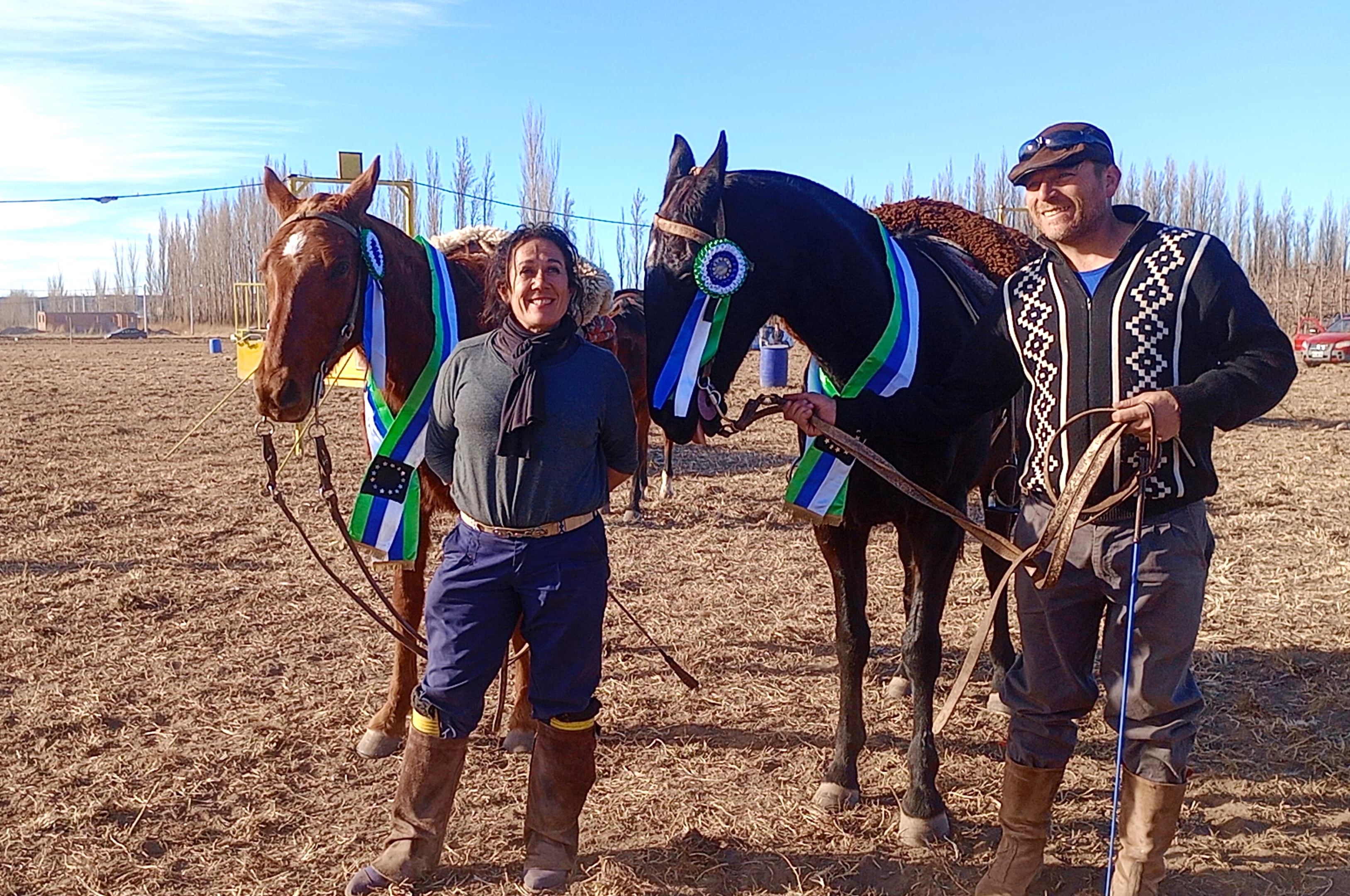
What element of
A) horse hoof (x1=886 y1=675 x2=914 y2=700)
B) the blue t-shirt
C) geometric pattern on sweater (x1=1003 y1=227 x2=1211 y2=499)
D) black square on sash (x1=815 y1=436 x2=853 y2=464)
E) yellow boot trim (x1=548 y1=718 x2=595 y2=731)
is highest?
the blue t-shirt

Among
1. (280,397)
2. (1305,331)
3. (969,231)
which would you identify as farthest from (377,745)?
(1305,331)

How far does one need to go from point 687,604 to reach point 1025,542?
3.16 meters

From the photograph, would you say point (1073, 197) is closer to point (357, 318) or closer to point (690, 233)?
point (690, 233)

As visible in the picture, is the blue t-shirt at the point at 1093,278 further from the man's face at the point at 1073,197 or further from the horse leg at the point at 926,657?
the horse leg at the point at 926,657

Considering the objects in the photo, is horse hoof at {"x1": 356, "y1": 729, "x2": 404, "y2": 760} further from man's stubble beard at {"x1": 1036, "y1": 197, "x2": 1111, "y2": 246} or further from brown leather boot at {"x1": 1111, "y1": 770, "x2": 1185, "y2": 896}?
man's stubble beard at {"x1": 1036, "y1": 197, "x2": 1111, "y2": 246}

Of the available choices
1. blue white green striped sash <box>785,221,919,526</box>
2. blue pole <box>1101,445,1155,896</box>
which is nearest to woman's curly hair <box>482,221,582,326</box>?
blue white green striped sash <box>785,221,919,526</box>

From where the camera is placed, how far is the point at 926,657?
3.13 m

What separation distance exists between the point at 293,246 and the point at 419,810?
1799 mm

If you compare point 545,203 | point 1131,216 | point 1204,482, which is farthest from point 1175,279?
point 545,203

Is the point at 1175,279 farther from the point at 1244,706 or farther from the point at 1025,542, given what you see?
the point at 1244,706

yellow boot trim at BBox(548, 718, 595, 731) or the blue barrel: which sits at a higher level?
the blue barrel

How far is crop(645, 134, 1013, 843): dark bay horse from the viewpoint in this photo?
8.86 feet

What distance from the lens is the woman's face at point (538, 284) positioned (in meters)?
2.61

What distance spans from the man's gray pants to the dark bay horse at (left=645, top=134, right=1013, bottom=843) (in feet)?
1.64
